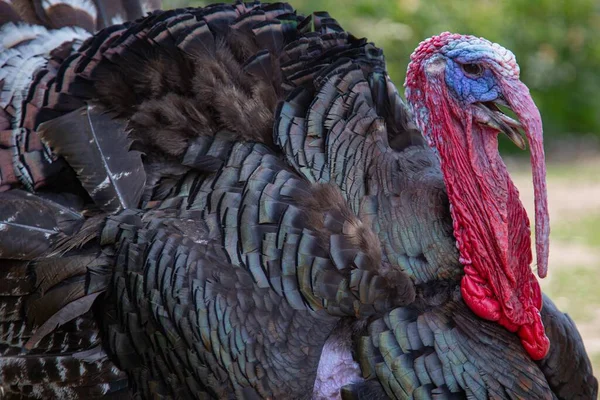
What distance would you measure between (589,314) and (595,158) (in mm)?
5052

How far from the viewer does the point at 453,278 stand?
3547 millimetres

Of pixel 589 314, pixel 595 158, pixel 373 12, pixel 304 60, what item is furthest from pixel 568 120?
pixel 304 60

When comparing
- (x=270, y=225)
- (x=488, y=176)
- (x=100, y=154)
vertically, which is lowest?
(x=100, y=154)

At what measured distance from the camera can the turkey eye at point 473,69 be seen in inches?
138

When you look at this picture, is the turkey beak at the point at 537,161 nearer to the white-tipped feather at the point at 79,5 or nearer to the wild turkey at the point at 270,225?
the wild turkey at the point at 270,225

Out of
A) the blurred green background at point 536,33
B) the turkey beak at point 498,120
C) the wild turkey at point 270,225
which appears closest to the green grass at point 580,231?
the blurred green background at point 536,33

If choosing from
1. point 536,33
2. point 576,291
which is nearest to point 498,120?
point 576,291

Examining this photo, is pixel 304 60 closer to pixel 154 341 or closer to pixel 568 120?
pixel 154 341

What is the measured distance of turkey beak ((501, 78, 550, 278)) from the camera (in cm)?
339

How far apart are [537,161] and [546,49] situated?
27.4 feet

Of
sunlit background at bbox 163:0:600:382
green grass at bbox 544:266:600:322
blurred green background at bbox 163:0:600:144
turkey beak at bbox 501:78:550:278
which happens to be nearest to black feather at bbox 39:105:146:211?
turkey beak at bbox 501:78:550:278

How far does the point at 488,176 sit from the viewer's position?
3.59 metres

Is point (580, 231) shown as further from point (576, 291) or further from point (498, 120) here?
point (498, 120)

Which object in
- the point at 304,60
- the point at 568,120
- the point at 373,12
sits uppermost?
the point at 568,120
